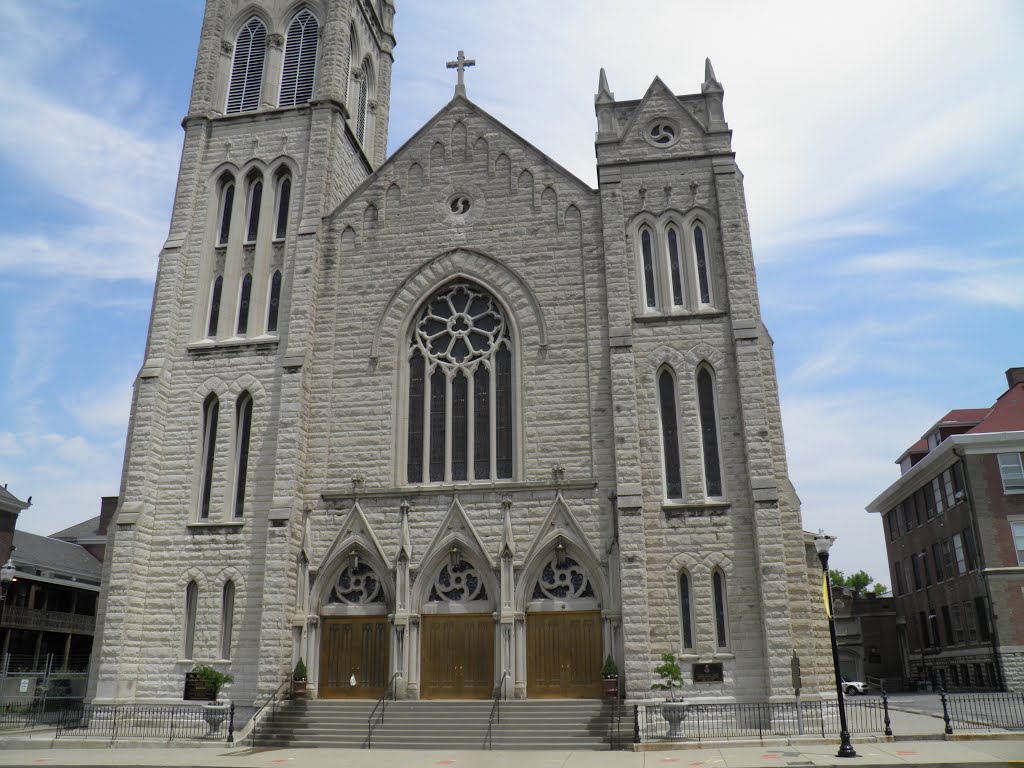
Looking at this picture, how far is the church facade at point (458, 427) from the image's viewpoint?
1934 cm

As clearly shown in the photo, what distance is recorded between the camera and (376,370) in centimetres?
2255

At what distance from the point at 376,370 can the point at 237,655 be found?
7997 millimetres

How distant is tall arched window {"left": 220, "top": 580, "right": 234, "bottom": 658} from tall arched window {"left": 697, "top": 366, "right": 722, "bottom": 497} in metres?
12.2

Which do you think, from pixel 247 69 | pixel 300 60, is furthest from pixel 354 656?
pixel 247 69

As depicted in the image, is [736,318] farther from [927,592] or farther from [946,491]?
[927,592]

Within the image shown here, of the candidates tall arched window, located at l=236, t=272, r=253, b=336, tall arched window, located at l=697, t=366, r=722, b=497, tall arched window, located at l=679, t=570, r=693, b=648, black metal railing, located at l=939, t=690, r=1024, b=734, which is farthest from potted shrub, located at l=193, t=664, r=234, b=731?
black metal railing, located at l=939, t=690, r=1024, b=734

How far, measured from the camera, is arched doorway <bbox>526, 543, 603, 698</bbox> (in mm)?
19203

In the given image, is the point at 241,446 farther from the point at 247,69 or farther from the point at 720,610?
the point at 247,69

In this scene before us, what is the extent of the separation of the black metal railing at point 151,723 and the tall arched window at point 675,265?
14.8m

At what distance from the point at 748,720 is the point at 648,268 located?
1152 centimetres

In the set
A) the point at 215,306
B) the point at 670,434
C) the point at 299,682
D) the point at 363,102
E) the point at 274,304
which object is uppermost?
the point at 363,102

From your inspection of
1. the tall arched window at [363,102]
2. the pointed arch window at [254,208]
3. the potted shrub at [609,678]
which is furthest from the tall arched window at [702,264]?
the pointed arch window at [254,208]

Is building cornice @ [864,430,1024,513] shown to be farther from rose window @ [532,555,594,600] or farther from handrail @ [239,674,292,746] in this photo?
handrail @ [239,674,292,746]

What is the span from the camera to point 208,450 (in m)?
22.3
